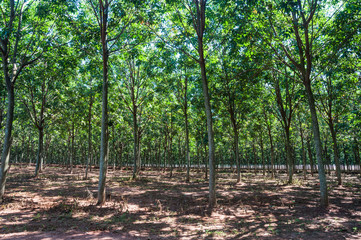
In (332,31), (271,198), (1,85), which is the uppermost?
(332,31)

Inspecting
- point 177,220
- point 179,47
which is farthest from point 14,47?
point 177,220

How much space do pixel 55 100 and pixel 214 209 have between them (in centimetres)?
1944

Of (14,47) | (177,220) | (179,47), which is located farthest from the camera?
(179,47)

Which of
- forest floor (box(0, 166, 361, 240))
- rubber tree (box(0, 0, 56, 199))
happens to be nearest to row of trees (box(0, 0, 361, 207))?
rubber tree (box(0, 0, 56, 199))

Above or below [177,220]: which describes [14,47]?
above

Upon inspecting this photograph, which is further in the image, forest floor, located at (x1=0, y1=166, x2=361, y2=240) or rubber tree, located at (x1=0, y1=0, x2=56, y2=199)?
rubber tree, located at (x1=0, y1=0, x2=56, y2=199)

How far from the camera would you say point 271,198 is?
487 inches

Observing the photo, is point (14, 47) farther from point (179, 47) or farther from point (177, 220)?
point (177, 220)

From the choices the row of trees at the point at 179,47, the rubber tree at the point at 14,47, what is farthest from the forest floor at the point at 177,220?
the rubber tree at the point at 14,47

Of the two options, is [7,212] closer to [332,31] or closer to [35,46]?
[35,46]

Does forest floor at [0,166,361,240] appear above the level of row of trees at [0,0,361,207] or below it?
below

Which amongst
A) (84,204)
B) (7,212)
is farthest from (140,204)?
(7,212)

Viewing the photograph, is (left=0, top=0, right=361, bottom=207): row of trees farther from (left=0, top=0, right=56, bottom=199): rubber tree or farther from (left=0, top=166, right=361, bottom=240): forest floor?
(left=0, top=166, right=361, bottom=240): forest floor

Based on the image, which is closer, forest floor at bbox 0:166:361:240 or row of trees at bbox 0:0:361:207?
forest floor at bbox 0:166:361:240
